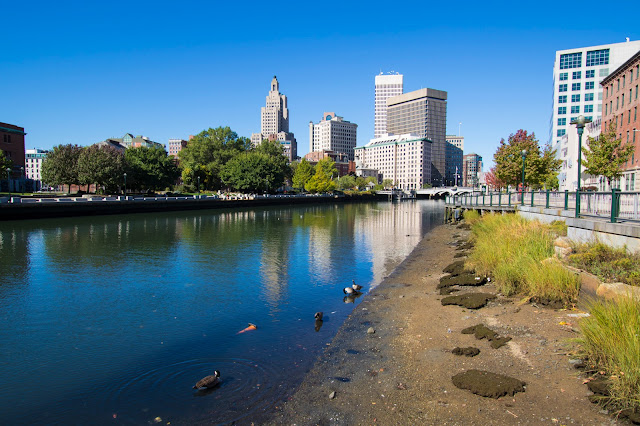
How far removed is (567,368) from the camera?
7812mm

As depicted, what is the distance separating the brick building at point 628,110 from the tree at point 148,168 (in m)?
82.5

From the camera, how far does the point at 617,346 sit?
675cm

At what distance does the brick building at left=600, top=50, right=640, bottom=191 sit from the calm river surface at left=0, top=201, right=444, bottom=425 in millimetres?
32558

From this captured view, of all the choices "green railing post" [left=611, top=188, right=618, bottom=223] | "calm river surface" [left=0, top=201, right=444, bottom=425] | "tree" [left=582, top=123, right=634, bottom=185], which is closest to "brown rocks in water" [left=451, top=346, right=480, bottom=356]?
"calm river surface" [left=0, top=201, right=444, bottom=425]

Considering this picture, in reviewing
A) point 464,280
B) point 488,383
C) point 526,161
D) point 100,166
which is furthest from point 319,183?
point 488,383

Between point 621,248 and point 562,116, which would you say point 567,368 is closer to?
point 621,248

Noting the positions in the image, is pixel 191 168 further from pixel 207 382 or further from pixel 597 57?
pixel 207 382

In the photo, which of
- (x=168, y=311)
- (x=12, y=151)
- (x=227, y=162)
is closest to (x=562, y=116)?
(x=227, y=162)

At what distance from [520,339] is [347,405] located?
178 inches

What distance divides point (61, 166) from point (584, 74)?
99.7 m

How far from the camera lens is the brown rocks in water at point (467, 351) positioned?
9320 millimetres

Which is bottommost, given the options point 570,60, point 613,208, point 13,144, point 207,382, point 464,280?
point 207,382

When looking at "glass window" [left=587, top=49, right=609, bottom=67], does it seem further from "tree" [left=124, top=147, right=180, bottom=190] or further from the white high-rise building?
"tree" [left=124, top=147, right=180, bottom=190]

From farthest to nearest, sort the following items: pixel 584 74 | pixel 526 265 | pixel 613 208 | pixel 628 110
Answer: pixel 584 74 < pixel 628 110 < pixel 526 265 < pixel 613 208
